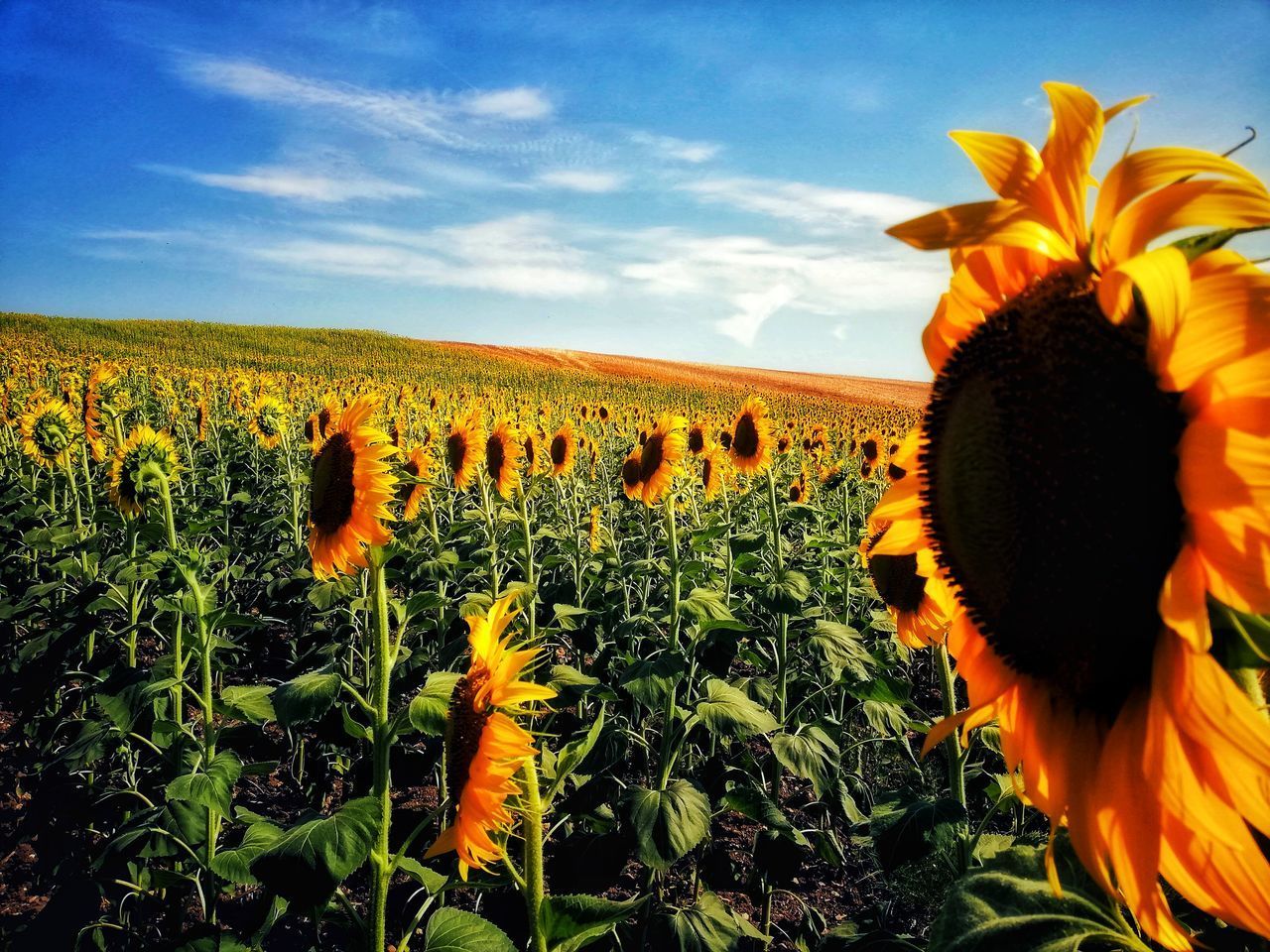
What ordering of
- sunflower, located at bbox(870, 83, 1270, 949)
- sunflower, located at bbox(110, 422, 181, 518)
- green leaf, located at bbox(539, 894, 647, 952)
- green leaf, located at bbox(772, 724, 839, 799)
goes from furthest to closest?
sunflower, located at bbox(110, 422, 181, 518)
green leaf, located at bbox(772, 724, 839, 799)
green leaf, located at bbox(539, 894, 647, 952)
sunflower, located at bbox(870, 83, 1270, 949)

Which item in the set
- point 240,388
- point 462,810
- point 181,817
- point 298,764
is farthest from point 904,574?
point 240,388

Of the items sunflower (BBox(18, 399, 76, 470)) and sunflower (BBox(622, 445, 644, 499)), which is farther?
sunflower (BBox(18, 399, 76, 470))

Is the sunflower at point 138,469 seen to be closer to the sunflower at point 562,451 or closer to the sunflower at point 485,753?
the sunflower at point 485,753

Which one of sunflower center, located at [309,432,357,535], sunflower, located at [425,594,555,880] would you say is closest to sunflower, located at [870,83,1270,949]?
sunflower, located at [425,594,555,880]

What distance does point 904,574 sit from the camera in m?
2.77

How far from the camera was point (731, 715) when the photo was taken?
2.99 metres

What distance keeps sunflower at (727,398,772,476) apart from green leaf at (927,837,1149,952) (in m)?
5.07

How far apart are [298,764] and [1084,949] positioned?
4795 millimetres

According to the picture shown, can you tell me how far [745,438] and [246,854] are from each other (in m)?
4.55

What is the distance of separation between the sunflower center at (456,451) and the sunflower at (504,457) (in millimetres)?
194

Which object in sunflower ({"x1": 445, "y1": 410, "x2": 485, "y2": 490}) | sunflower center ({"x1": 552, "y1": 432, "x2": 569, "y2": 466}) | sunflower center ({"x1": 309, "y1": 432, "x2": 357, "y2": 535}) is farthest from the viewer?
sunflower center ({"x1": 552, "y1": 432, "x2": 569, "y2": 466})

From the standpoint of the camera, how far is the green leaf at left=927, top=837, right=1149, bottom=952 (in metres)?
0.78

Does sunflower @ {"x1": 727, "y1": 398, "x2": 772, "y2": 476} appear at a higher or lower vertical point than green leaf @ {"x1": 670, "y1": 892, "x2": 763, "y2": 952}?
higher

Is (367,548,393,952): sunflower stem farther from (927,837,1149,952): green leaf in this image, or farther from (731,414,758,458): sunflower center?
(731,414,758,458): sunflower center
